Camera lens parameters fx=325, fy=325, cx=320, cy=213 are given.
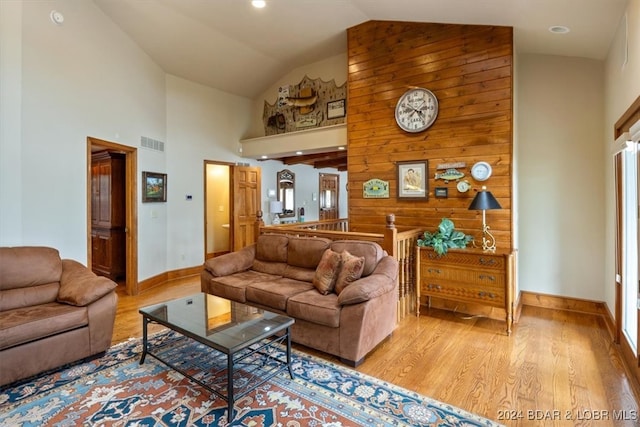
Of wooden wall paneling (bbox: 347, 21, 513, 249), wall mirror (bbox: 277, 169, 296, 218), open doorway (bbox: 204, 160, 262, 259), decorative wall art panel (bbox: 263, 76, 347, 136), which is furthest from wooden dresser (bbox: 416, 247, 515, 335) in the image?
wall mirror (bbox: 277, 169, 296, 218)

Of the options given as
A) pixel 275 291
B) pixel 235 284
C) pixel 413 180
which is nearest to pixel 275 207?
pixel 413 180

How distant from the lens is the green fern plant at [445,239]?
370 cm

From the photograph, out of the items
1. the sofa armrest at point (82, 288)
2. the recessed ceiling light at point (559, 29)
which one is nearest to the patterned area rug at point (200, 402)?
the sofa armrest at point (82, 288)

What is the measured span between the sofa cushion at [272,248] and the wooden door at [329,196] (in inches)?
215

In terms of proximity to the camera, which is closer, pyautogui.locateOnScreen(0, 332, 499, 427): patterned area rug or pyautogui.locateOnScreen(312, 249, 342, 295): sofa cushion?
pyautogui.locateOnScreen(0, 332, 499, 427): patterned area rug

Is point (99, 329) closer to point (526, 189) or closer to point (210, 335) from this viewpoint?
point (210, 335)

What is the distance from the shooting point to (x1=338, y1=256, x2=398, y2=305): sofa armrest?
2646mm

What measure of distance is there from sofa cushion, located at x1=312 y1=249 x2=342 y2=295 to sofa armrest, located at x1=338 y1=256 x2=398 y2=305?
0.30 meters

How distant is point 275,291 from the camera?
3137 millimetres

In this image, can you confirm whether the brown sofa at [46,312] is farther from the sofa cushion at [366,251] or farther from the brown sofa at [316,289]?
the sofa cushion at [366,251]

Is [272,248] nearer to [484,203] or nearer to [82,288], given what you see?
[82,288]

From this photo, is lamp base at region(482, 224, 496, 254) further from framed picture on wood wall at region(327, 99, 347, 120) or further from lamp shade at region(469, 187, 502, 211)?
framed picture on wood wall at region(327, 99, 347, 120)

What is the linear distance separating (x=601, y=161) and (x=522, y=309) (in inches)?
78.8

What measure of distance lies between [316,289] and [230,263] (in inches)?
49.9
